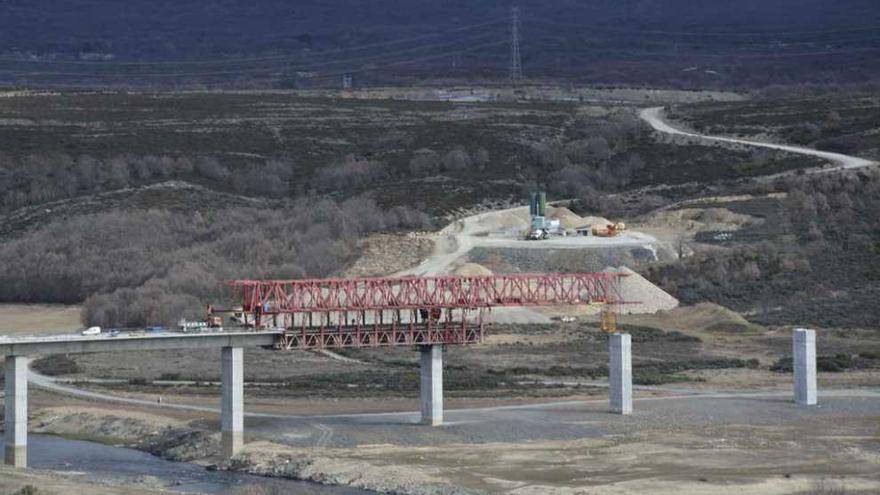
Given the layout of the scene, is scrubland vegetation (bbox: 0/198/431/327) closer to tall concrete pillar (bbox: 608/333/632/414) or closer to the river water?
the river water

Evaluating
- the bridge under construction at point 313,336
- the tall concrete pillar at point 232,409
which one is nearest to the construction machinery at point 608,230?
the bridge under construction at point 313,336

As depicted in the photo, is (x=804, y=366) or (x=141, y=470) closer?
(x=141, y=470)

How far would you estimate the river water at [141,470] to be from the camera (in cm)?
6769

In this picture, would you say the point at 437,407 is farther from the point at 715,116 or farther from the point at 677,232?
the point at 715,116

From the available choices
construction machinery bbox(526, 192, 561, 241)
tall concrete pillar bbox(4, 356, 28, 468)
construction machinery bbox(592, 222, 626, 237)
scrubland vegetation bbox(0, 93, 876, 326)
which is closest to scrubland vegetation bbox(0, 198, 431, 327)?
scrubland vegetation bbox(0, 93, 876, 326)

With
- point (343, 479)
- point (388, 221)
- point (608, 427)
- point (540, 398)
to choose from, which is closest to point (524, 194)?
point (388, 221)

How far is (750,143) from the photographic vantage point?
521 ft

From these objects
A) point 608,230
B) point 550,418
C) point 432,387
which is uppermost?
point 608,230

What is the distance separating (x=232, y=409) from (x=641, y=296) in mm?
40105

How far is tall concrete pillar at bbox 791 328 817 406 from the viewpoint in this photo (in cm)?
8144

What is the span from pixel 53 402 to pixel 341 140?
285ft

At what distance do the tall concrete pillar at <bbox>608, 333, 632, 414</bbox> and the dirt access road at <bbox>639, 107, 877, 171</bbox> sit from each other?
63499 millimetres

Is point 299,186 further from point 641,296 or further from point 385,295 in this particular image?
point 385,295

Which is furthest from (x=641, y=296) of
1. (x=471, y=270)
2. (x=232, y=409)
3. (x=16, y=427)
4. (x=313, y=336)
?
(x=16, y=427)
